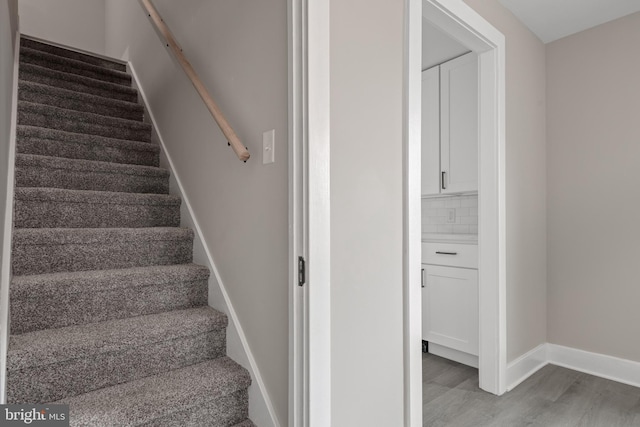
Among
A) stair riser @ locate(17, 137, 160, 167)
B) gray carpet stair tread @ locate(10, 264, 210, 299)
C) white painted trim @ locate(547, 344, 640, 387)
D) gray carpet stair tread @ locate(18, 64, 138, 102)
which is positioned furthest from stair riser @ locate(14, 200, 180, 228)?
white painted trim @ locate(547, 344, 640, 387)

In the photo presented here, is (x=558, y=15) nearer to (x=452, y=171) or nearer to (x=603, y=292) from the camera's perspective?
(x=452, y=171)

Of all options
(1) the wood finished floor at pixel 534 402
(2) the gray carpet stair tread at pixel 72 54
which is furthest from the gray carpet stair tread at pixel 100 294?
(2) the gray carpet stair tread at pixel 72 54

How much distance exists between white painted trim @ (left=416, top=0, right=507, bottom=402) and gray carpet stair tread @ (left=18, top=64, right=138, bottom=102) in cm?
271

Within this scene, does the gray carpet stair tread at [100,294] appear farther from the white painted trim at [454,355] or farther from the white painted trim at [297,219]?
the white painted trim at [454,355]

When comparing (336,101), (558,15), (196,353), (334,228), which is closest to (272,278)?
(334,228)

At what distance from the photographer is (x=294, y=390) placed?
127 centimetres

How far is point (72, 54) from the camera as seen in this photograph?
3512 millimetres

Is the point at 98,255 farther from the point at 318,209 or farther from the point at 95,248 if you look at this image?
the point at 318,209

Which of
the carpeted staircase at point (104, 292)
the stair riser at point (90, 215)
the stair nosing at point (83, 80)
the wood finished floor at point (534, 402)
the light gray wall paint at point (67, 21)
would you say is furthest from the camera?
the light gray wall paint at point (67, 21)

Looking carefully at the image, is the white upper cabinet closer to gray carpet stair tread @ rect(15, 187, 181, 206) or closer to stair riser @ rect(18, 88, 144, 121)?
gray carpet stair tread @ rect(15, 187, 181, 206)

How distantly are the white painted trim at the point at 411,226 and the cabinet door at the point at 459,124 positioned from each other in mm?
1557

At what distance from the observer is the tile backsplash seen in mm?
3260

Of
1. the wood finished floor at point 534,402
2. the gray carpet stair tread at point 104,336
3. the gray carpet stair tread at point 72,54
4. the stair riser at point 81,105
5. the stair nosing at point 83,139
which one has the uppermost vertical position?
the gray carpet stair tread at point 72,54

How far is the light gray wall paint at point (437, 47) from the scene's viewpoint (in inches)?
110
